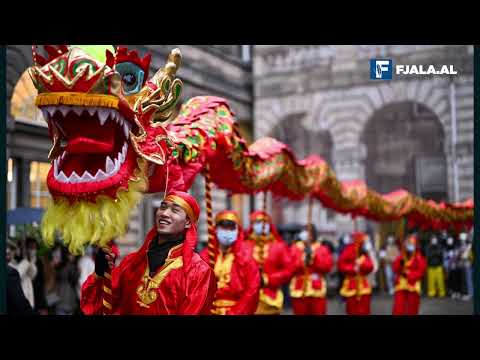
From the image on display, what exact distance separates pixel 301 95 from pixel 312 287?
9539 mm

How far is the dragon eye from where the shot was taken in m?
5.06

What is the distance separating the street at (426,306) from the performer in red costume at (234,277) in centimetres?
610

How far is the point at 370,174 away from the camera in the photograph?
23.4m

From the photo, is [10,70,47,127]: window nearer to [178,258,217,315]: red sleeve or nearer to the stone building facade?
[178,258,217,315]: red sleeve

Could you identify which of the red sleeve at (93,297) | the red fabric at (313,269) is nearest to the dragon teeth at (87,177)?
the red sleeve at (93,297)

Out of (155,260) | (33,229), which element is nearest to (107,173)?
(155,260)

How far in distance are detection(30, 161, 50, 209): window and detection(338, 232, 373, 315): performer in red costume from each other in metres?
5.20

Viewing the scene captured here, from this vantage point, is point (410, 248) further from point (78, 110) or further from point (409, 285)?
point (78, 110)

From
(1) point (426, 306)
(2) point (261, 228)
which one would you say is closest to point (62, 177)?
(2) point (261, 228)

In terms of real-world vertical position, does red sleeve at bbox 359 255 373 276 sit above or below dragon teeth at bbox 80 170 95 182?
below

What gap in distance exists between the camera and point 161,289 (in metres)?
4.95

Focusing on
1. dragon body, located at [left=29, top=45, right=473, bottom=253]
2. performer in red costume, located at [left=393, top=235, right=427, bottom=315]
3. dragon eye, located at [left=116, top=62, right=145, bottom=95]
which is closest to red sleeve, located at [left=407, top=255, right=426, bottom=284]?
performer in red costume, located at [left=393, top=235, right=427, bottom=315]

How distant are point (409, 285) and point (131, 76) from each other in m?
8.59
